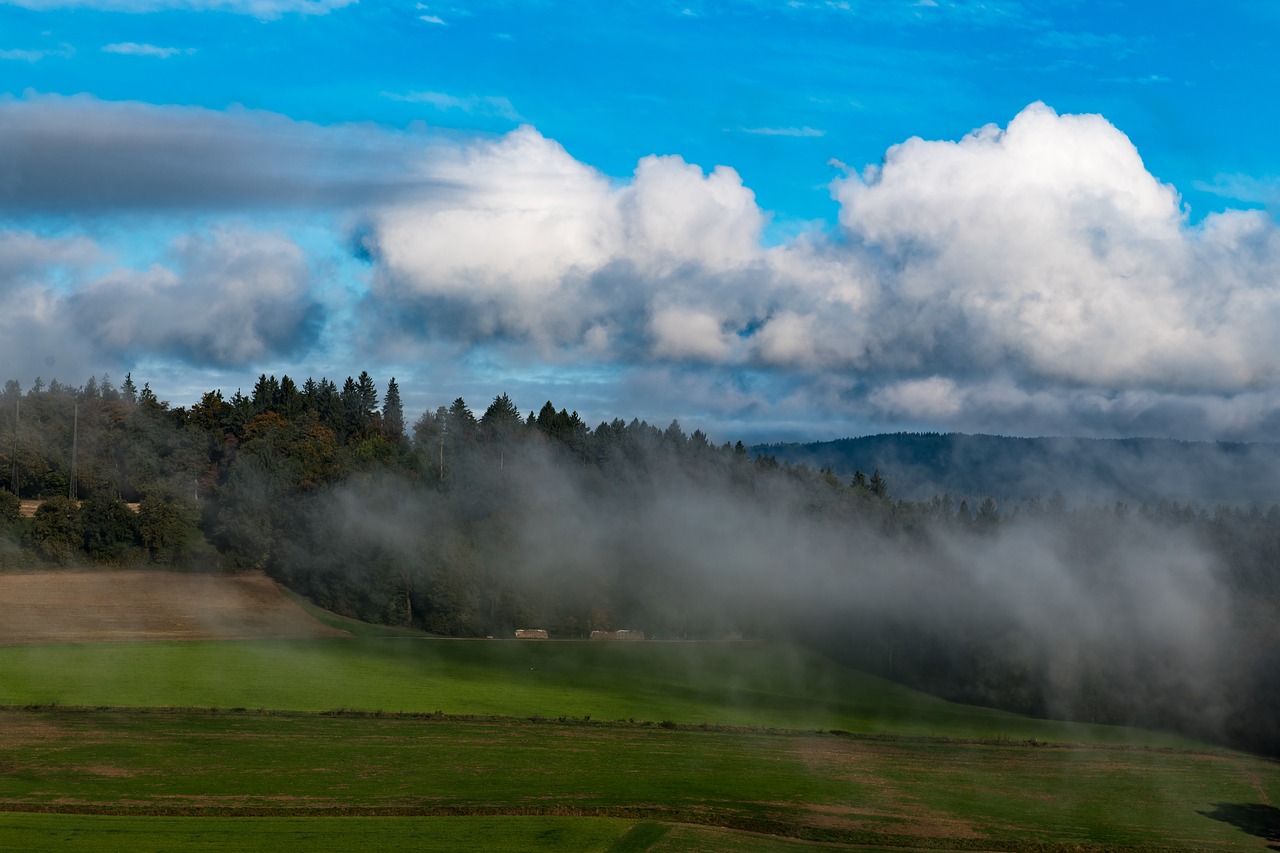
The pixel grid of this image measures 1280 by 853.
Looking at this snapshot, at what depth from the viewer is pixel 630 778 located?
53.0 m

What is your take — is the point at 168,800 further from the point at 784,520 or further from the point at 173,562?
the point at 784,520

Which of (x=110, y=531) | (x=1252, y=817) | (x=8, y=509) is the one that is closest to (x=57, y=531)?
(x=110, y=531)

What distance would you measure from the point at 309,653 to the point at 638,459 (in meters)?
73.0

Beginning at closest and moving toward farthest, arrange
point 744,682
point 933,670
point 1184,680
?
1. point 1184,680
2. point 744,682
3. point 933,670

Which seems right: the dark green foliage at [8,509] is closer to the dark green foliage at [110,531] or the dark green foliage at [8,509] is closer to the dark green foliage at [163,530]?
the dark green foliage at [110,531]

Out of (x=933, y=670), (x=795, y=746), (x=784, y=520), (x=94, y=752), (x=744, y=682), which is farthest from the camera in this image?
(x=784, y=520)

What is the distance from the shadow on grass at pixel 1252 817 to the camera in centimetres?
5084

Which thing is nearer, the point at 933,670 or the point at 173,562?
the point at 933,670

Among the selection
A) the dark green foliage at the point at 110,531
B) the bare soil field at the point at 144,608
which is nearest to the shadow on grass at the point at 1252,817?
the bare soil field at the point at 144,608

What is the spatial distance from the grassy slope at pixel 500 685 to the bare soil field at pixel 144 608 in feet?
16.2

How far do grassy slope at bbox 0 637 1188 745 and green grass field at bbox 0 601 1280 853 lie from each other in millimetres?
369

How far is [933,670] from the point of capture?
99.8 metres

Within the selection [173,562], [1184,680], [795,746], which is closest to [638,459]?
[173,562]

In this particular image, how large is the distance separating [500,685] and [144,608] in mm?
39423
